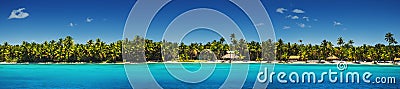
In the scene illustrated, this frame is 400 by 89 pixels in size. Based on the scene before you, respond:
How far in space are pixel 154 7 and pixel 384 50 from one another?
5459 centimetres

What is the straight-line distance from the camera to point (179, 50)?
61812mm

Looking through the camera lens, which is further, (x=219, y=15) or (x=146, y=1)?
(x=219, y=15)

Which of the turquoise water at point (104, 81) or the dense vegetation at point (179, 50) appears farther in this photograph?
the dense vegetation at point (179, 50)

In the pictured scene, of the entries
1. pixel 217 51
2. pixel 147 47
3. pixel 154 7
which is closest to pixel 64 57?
pixel 147 47

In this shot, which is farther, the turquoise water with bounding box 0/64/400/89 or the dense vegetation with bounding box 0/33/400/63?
the dense vegetation with bounding box 0/33/400/63

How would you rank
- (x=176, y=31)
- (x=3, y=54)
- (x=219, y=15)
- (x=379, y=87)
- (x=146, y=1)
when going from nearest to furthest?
(x=146, y=1) → (x=176, y=31) → (x=219, y=15) → (x=379, y=87) → (x=3, y=54)

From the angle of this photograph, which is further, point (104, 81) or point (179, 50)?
point (179, 50)

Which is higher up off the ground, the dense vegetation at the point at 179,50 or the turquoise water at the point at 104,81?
the dense vegetation at the point at 179,50

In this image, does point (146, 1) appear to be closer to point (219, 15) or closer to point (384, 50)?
point (219, 15)

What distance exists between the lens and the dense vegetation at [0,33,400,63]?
57.8 meters

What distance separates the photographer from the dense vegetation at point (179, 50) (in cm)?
5785

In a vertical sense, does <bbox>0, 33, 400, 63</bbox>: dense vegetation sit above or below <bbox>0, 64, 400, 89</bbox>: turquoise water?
above

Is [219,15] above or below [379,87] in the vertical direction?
above

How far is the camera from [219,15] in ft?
46.9
